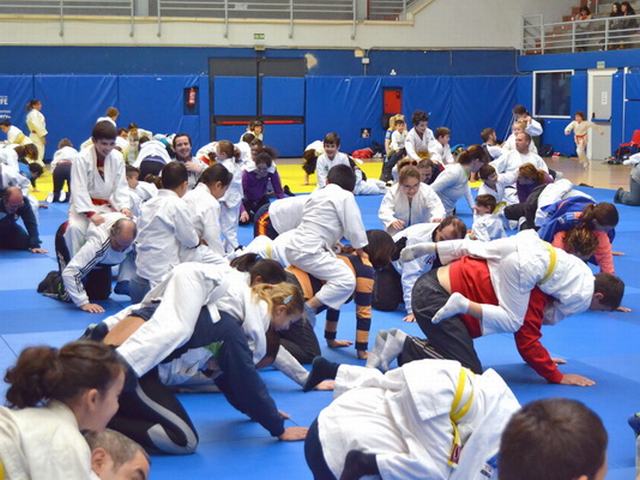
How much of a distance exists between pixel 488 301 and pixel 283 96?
2270cm

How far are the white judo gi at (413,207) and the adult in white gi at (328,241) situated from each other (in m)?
2.22

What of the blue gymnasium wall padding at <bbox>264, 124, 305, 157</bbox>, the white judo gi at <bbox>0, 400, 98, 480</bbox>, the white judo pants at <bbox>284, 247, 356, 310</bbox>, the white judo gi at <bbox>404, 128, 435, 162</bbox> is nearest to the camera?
the white judo gi at <bbox>0, 400, 98, 480</bbox>

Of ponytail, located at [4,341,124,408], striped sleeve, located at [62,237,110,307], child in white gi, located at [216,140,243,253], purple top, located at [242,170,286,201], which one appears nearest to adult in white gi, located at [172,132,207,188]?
child in white gi, located at [216,140,243,253]

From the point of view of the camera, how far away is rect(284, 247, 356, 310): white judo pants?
7578mm

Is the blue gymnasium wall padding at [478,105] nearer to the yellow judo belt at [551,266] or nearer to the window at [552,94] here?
the window at [552,94]

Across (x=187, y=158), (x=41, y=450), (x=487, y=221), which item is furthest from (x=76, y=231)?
(x=41, y=450)

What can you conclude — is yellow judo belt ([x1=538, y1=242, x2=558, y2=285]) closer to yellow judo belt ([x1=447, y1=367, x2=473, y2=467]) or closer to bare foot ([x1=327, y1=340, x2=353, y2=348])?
bare foot ([x1=327, y1=340, x2=353, y2=348])

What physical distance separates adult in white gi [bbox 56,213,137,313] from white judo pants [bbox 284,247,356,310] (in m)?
1.94

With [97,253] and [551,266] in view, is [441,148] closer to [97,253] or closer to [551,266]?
[97,253]

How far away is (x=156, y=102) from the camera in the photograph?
27.1 meters

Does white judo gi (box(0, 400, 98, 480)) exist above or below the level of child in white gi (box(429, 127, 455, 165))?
below

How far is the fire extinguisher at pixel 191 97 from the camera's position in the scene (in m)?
27.4

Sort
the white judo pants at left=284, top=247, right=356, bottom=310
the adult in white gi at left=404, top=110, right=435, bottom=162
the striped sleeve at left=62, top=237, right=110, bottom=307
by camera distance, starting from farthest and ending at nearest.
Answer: the adult in white gi at left=404, top=110, right=435, bottom=162
the striped sleeve at left=62, top=237, right=110, bottom=307
the white judo pants at left=284, top=247, right=356, bottom=310

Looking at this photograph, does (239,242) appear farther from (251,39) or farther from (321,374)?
(251,39)
